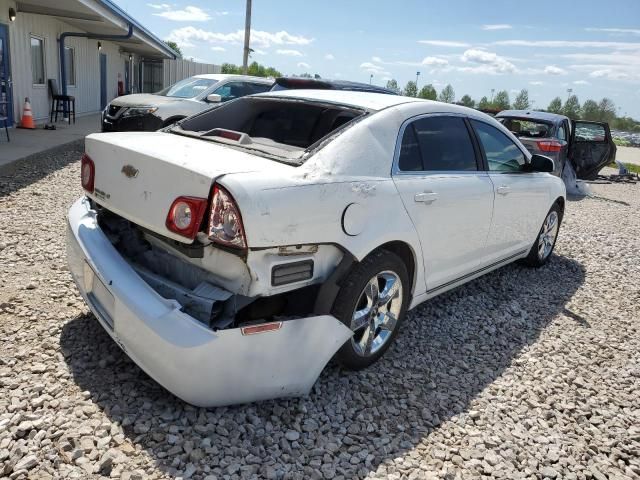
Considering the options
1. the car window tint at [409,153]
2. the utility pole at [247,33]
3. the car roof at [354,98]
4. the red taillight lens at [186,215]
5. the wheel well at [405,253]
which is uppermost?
the utility pole at [247,33]

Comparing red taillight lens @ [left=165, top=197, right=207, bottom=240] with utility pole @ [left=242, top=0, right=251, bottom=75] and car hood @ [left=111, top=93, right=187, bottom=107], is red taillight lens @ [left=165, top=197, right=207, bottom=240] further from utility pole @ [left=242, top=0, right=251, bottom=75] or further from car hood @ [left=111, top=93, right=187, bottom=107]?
utility pole @ [left=242, top=0, right=251, bottom=75]

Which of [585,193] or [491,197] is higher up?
[491,197]

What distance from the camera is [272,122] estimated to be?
363 centimetres

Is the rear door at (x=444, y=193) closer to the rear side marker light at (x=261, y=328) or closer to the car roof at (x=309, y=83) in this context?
the rear side marker light at (x=261, y=328)

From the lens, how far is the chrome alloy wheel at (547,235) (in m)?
5.18

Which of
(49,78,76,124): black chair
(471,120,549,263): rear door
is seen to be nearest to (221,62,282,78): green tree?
(49,78,76,124): black chair

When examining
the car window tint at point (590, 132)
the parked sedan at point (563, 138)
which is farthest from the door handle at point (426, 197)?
the car window tint at point (590, 132)

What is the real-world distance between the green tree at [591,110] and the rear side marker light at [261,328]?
79.7 meters

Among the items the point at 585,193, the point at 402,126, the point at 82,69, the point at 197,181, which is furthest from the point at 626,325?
the point at 82,69

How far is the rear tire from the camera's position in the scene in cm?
514

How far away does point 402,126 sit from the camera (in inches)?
123

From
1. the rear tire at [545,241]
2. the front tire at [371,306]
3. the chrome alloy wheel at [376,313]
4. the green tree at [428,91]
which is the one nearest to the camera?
the front tire at [371,306]

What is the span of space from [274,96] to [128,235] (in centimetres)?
145

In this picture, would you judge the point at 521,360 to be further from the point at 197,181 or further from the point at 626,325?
the point at 197,181
